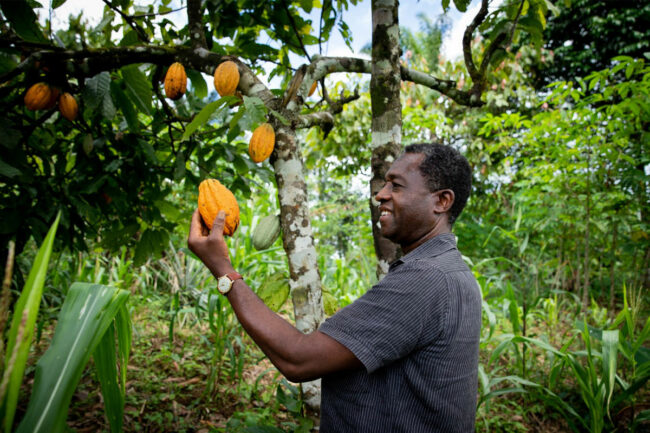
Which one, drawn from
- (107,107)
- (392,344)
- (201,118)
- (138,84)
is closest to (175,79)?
(138,84)

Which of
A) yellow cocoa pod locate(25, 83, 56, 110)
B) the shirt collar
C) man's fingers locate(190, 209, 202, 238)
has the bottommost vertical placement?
the shirt collar

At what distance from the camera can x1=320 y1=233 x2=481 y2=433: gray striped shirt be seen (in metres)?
0.82

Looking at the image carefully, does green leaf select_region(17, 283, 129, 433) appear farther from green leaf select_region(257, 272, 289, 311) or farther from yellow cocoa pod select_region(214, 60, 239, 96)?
yellow cocoa pod select_region(214, 60, 239, 96)

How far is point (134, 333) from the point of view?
9.62 feet

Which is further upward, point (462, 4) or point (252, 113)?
point (462, 4)

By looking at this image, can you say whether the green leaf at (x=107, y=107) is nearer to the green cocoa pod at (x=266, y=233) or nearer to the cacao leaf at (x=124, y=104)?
the cacao leaf at (x=124, y=104)

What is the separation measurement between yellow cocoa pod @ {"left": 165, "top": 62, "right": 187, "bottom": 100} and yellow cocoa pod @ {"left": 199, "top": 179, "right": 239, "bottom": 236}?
59 centimetres

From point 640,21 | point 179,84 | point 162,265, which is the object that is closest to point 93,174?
point 179,84

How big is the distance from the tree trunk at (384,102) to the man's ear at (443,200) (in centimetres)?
28

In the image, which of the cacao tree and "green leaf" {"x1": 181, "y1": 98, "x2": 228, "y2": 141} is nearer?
"green leaf" {"x1": 181, "y1": 98, "x2": 228, "y2": 141}

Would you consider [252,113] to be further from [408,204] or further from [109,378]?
[109,378]

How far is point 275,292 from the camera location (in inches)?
47.2

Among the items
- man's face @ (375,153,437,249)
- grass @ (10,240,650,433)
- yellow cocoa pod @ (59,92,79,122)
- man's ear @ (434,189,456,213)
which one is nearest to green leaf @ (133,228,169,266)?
grass @ (10,240,650,433)

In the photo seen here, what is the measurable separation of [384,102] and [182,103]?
1.17 m
